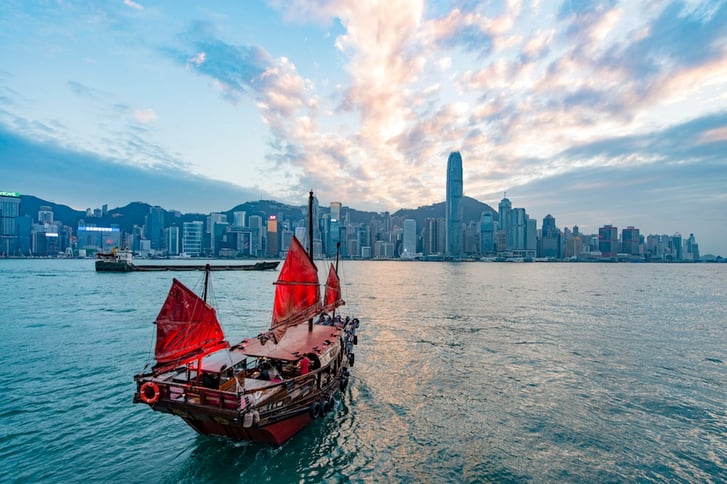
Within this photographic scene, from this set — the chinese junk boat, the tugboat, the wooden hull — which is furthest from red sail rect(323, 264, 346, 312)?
the tugboat

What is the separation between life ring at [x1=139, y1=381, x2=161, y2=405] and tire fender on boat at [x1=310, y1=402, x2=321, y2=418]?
629 centimetres

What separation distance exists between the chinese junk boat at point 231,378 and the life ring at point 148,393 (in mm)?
32

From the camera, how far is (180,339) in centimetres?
1418

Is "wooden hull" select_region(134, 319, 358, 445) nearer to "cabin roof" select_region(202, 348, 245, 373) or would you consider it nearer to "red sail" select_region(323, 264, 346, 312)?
"cabin roof" select_region(202, 348, 245, 373)

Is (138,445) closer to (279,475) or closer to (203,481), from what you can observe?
(203,481)

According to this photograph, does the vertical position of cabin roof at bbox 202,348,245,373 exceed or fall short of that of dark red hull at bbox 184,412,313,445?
it exceeds it

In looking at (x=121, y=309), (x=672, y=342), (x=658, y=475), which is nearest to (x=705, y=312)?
(x=672, y=342)

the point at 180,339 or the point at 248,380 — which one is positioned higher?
the point at 180,339

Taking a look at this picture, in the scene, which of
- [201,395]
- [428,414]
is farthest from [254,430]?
[428,414]

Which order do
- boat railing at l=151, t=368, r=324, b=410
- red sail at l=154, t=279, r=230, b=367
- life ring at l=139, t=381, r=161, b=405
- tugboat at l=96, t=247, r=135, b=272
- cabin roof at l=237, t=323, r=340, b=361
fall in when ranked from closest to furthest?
boat railing at l=151, t=368, r=324, b=410 < life ring at l=139, t=381, r=161, b=405 < red sail at l=154, t=279, r=230, b=367 < cabin roof at l=237, t=323, r=340, b=361 < tugboat at l=96, t=247, r=135, b=272

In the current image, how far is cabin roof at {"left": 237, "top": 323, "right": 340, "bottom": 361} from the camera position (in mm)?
17844

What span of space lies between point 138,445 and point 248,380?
5.42 metres

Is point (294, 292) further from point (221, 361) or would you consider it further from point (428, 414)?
Result: point (428, 414)

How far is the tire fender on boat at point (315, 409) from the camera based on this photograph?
52.6ft
